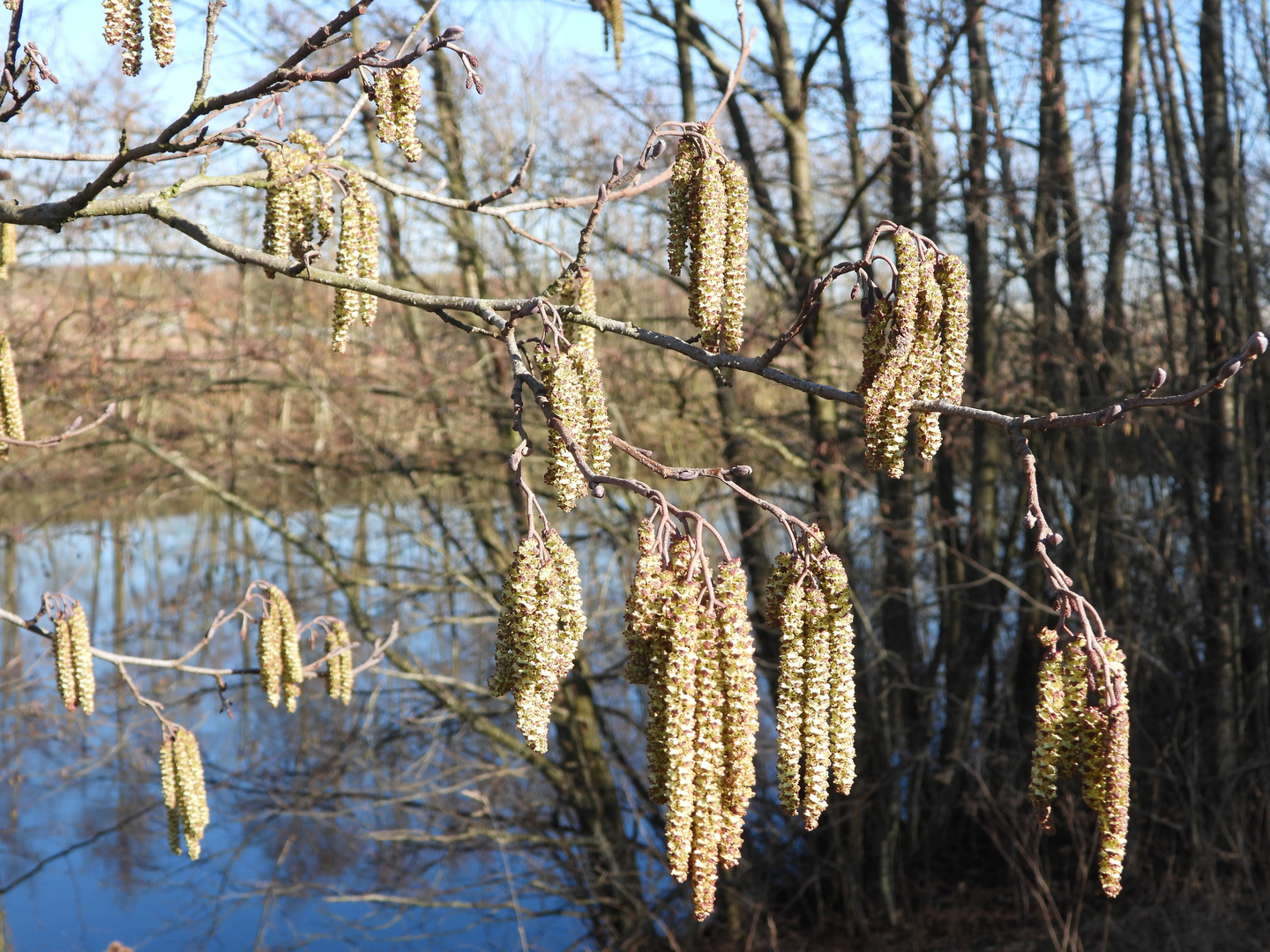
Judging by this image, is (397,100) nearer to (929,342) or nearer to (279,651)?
(929,342)

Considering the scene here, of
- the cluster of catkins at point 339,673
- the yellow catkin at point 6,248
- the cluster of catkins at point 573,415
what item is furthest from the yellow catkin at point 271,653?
the cluster of catkins at point 573,415

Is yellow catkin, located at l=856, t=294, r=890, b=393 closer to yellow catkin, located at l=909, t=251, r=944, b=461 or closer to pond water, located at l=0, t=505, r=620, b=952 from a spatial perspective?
yellow catkin, located at l=909, t=251, r=944, b=461

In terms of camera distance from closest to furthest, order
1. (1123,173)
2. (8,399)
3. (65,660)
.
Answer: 1. (8,399)
2. (65,660)
3. (1123,173)

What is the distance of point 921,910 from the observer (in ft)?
26.4

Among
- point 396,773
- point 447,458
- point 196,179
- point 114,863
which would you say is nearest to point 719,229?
point 196,179

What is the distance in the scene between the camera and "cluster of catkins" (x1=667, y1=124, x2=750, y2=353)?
1.86 m

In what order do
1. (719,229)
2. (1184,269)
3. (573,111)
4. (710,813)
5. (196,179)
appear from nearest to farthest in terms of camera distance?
1. (710,813)
2. (719,229)
3. (196,179)
4. (1184,269)
5. (573,111)

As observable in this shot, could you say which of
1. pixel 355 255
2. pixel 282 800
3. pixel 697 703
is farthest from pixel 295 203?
pixel 282 800

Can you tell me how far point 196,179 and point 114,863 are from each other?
10.4 metres

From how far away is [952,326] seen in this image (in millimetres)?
1793

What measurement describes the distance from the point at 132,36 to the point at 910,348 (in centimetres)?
156

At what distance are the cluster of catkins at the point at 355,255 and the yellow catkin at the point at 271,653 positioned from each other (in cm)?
170

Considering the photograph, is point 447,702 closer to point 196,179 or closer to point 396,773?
point 396,773

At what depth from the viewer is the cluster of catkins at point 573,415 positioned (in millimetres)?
1638
